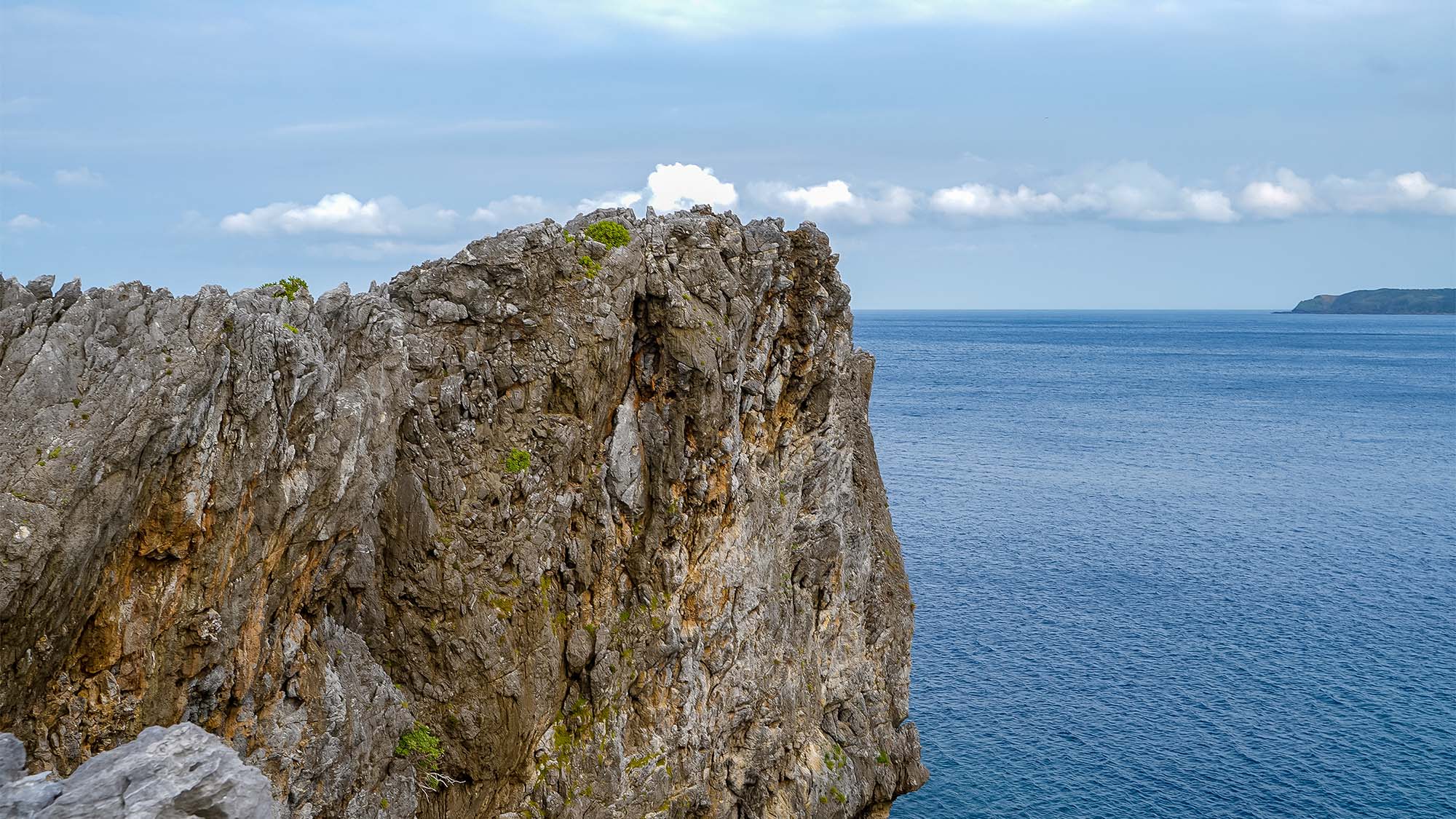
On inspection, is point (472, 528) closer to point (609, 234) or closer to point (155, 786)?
point (609, 234)

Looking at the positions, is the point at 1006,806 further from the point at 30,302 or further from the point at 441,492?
the point at 30,302

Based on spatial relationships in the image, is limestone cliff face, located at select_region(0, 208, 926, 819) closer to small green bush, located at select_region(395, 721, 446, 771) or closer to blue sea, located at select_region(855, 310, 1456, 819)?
small green bush, located at select_region(395, 721, 446, 771)

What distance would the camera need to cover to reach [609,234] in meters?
32.0

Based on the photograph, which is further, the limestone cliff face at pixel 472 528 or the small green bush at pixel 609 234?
the small green bush at pixel 609 234

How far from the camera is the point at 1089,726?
59.4m

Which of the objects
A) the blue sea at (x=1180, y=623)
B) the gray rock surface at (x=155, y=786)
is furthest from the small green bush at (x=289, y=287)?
the blue sea at (x=1180, y=623)

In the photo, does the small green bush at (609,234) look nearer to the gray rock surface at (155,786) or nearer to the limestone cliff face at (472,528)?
the limestone cliff face at (472,528)

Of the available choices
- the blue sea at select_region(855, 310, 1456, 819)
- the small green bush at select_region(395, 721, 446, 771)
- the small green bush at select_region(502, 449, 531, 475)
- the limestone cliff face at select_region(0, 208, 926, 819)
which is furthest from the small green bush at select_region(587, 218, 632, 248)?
the blue sea at select_region(855, 310, 1456, 819)

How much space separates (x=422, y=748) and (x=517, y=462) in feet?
26.1

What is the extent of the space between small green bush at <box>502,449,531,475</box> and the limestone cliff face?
2.3 inches

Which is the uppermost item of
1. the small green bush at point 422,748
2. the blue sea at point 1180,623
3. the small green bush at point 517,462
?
the small green bush at point 517,462

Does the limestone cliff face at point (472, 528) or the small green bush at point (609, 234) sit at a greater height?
the small green bush at point (609, 234)

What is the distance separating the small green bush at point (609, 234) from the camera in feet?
105

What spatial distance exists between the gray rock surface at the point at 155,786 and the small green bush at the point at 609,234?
19742 millimetres
